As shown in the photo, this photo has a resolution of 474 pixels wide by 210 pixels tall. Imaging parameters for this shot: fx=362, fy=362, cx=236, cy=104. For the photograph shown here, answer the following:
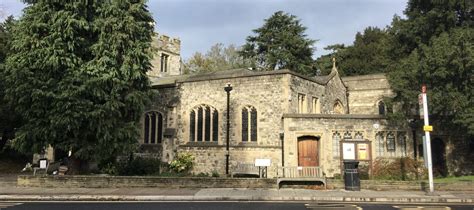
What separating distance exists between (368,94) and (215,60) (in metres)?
24.9

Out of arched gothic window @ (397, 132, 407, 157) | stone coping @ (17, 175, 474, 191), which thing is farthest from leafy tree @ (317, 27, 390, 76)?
stone coping @ (17, 175, 474, 191)

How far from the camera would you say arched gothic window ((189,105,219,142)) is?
21984 millimetres

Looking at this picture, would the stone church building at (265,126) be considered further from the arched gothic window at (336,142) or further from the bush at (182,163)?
the bush at (182,163)

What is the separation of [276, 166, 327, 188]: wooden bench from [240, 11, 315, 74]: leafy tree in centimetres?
2792

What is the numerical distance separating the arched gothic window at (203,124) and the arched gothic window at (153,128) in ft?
8.58

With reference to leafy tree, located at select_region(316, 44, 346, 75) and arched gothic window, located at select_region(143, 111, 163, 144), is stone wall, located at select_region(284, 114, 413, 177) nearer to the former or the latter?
arched gothic window, located at select_region(143, 111, 163, 144)

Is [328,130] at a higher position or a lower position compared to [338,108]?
lower

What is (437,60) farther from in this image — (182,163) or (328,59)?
(328,59)

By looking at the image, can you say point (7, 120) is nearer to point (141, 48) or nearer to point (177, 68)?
point (141, 48)

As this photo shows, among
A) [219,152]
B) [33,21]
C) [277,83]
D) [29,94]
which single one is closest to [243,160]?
[219,152]

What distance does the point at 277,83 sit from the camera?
2030cm

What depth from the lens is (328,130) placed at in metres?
19.1

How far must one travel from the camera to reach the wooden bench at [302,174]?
14570 millimetres

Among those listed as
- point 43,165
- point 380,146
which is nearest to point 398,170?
point 380,146
